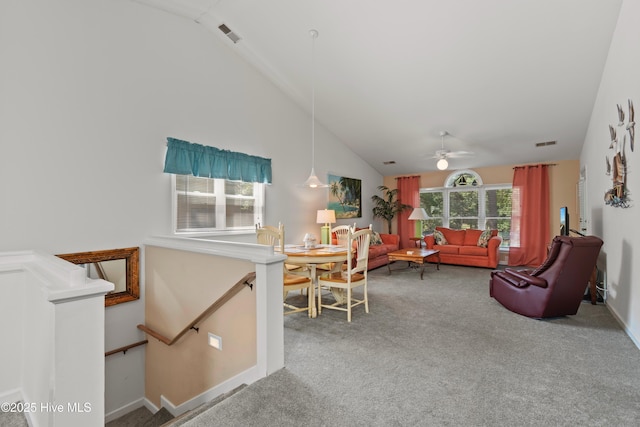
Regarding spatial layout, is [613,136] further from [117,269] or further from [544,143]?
[117,269]

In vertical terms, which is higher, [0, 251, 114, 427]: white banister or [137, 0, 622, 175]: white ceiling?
[137, 0, 622, 175]: white ceiling

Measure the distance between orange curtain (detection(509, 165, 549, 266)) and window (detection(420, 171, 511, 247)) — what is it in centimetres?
30

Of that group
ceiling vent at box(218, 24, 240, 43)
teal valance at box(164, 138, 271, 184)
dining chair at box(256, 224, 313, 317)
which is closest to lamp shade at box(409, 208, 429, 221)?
teal valance at box(164, 138, 271, 184)

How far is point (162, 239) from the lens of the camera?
333cm

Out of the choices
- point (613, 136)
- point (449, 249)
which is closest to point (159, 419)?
point (613, 136)

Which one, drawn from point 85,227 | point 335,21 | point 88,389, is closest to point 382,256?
point 335,21

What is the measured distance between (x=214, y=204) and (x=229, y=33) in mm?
2476

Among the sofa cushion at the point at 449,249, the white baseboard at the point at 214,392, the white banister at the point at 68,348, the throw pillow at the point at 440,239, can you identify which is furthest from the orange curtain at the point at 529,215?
the white banister at the point at 68,348

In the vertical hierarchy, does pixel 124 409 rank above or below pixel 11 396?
below

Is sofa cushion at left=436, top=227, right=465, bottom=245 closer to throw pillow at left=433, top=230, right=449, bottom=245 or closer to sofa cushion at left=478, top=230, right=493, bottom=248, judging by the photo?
throw pillow at left=433, top=230, right=449, bottom=245

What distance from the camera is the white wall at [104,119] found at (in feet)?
8.90

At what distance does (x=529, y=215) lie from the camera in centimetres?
677

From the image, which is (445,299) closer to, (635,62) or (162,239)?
(635,62)

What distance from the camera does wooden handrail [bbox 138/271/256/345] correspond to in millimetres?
2195
